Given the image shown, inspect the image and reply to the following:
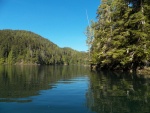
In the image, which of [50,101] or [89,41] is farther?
[89,41]

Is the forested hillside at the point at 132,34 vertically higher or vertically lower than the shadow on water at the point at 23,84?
higher

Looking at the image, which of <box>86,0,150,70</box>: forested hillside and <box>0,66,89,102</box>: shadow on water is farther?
<box>86,0,150,70</box>: forested hillside

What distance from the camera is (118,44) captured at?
35719 millimetres

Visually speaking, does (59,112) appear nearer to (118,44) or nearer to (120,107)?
(120,107)

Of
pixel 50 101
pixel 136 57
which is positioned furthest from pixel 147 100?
pixel 136 57

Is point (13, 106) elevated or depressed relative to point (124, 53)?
depressed

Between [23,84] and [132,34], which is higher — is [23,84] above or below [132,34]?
below

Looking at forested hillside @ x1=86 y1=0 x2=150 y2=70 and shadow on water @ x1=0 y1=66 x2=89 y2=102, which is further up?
forested hillside @ x1=86 y1=0 x2=150 y2=70

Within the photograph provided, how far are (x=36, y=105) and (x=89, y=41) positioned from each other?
234ft

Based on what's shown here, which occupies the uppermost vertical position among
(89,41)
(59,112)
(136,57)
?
(89,41)

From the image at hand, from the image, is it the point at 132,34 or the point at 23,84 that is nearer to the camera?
the point at 23,84

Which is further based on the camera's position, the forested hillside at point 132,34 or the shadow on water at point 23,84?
the forested hillside at point 132,34

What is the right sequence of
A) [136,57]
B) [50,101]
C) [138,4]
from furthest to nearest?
1. [138,4]
2. [136,57]
3. [50,101]

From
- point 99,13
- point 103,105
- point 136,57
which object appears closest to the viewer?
point 103,105
